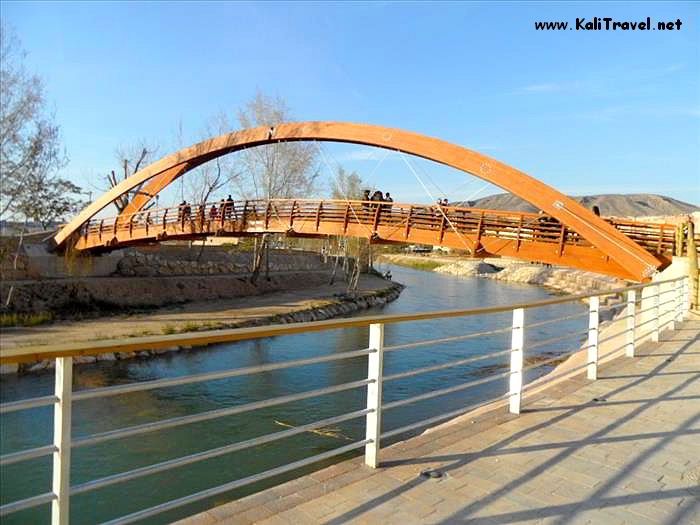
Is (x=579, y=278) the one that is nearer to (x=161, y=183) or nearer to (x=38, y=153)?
(x=161, y=183)

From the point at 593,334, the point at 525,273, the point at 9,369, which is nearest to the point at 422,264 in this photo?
Answer: the point at 525,273

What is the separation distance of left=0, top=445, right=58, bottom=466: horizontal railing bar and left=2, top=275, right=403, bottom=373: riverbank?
9.69m

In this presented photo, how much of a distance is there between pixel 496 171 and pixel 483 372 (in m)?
5.40

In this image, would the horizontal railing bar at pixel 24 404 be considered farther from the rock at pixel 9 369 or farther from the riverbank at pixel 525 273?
the riverbank at pixel 525 273

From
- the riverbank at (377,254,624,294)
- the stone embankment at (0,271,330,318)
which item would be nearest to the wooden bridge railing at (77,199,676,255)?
the stone embankment at (0,271,330,318)

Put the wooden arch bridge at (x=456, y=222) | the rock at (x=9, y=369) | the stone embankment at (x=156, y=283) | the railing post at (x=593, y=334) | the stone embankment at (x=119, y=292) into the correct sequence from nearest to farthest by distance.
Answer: the railing post at (x=593, y=334), the rock at (x=9, y=369), the wooden arch bridge at (x=456, y=222), the stone embankment at (x=119, y=292), the stone embankment at (x=156, y=283)

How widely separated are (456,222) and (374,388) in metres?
11.4

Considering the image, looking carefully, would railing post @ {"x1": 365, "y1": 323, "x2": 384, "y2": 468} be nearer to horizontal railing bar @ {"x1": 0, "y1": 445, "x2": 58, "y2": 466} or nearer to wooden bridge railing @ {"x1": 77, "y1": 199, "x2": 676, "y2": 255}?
horizontal railing bar @ {"x1": 0, "y1": 445, "x2": 58, "y2": 466}

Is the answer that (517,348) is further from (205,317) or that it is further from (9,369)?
(205,317)

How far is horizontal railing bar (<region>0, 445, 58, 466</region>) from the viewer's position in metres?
1.78

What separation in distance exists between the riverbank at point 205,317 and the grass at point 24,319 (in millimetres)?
452

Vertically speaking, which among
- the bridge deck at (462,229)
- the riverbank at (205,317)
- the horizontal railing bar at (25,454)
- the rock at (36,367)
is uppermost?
the bridge deck at (462,229)

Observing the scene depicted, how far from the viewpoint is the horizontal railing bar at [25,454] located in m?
1.78

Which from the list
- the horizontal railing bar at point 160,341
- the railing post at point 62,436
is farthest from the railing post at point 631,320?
the railing post at point 62,436
